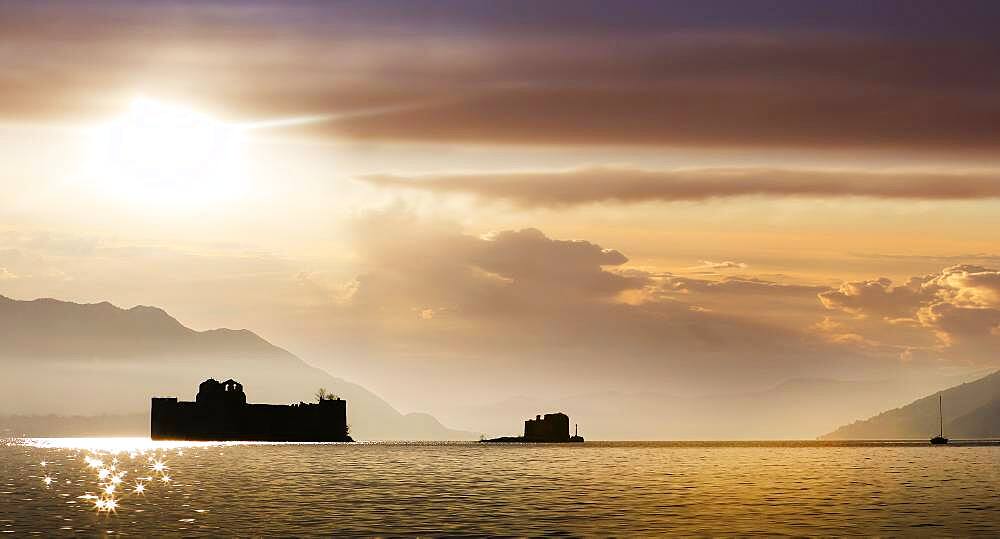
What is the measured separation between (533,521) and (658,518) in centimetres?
850

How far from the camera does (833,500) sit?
329 feet

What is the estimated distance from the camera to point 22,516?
8256 centimetres

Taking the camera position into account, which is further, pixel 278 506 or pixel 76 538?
pixel 278 506

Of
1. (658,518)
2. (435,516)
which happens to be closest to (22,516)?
(435,516)

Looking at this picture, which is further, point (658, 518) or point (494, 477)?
point (494, 477)

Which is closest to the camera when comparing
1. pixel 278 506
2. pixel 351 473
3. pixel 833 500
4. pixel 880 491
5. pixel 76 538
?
pixel 76 538

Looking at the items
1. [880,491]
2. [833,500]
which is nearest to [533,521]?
[833,500]

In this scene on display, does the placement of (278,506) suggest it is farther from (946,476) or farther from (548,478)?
(946,476)

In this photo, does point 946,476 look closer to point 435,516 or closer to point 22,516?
point 435,516

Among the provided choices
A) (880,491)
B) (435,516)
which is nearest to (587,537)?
(435,516)

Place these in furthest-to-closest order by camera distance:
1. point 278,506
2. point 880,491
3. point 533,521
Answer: point 880,491 < point 278,506 < point 533,521

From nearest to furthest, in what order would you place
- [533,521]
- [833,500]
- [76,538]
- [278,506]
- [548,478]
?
[76,538]
[533,521]
[278,506]
[833,500]
[548,478]

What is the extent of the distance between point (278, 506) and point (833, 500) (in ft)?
141

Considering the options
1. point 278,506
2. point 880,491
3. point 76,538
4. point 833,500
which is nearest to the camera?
point 76,538
